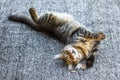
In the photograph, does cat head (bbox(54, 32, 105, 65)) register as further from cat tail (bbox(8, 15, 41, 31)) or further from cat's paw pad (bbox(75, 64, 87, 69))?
cat tail (bbox(8, 15, 41, 31))

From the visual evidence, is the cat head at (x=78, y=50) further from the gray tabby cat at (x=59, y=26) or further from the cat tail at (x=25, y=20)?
the cat tail at (x=25, y=20)

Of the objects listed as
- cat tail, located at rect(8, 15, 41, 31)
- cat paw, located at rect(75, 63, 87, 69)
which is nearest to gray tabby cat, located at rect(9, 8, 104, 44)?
cat tail, located at rect(8, 15, 41, 31)

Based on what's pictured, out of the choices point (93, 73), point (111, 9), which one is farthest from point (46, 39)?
point (111, 9)

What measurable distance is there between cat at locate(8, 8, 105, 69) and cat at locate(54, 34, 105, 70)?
0.04 m

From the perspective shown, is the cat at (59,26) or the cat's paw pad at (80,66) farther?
the cat at (59,26)

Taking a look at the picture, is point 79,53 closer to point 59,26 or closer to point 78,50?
point 78,50

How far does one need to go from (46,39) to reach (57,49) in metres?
0.14

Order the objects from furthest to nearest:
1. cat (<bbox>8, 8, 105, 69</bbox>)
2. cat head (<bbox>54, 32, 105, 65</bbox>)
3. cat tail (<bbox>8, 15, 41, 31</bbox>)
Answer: cat tail (<bbox>8, 15, 41, 31</bbox>) < cat (<bbox>8, 8, 105, 69</bbox>) < cat head (<bbox>54, 32, 105, 65</bbox>)

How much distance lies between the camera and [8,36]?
6.32 feet

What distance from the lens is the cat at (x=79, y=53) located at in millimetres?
1596

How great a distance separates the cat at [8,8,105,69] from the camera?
5.70 ft

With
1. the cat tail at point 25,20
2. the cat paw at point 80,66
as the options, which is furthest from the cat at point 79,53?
the cat tail at point 25,20

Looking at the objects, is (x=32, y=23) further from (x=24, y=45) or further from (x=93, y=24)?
(x=93, y=24)

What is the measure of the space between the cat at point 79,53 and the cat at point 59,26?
0.04m
